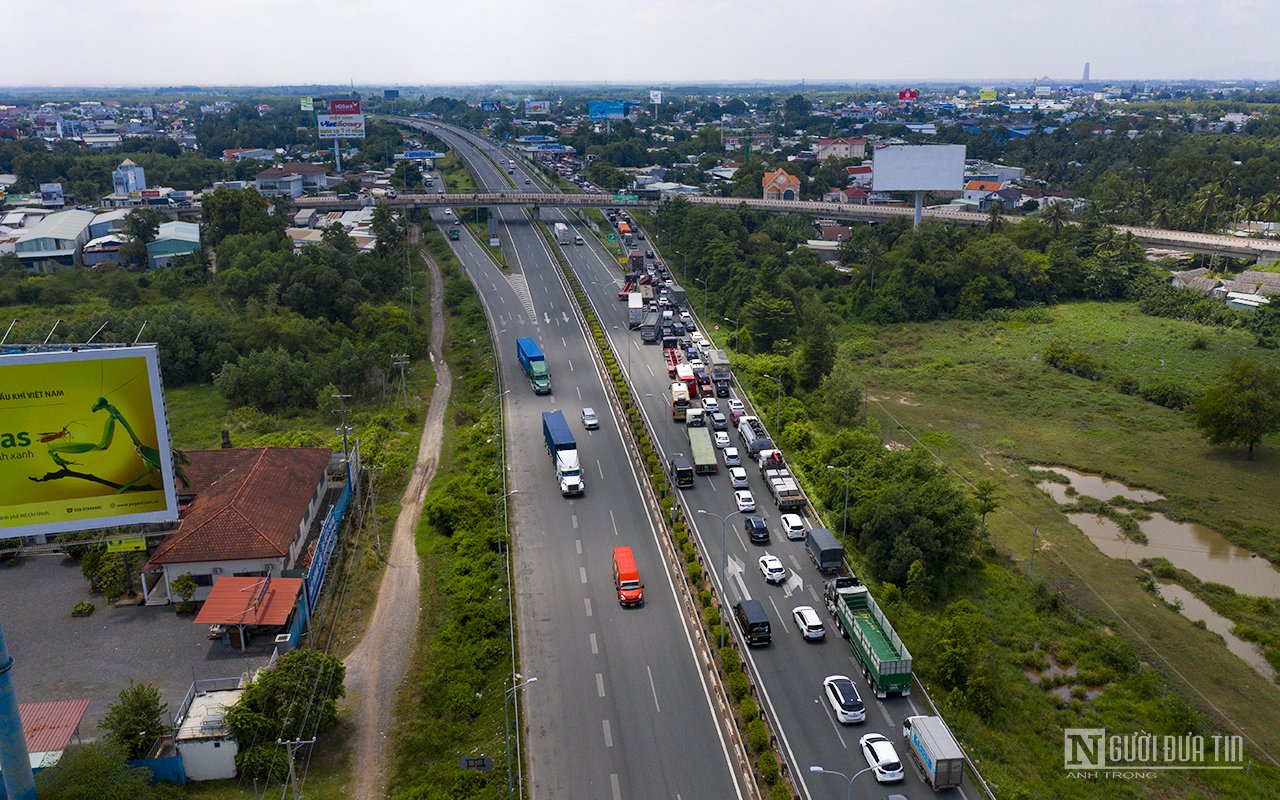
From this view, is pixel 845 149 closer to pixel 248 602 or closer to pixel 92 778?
pixel 248 602

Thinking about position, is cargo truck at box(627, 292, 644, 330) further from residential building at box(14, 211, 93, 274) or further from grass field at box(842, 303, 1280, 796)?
residential building at box(14, 211, 93, 274)

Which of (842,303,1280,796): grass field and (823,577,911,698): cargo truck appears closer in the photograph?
(823,577,911,698): cargo truck

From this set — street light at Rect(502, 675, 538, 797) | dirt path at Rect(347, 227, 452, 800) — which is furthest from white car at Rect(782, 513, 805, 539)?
dirt path at Rect(347, 227, 452, 800)

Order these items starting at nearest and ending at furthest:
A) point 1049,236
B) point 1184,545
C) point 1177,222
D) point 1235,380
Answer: point 1184,545 < point 1235,380 < point 1049,236 < point 1177,222

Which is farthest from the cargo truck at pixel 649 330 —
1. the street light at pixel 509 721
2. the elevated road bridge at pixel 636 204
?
the elevated road bridge at pixel 636 204

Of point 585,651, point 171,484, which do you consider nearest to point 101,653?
point 171,484

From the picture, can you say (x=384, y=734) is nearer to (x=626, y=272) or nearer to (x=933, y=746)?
(x=933, y=746)

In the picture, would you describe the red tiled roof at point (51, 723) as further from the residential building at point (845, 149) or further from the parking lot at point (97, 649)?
the residential building at point (845, 149)
